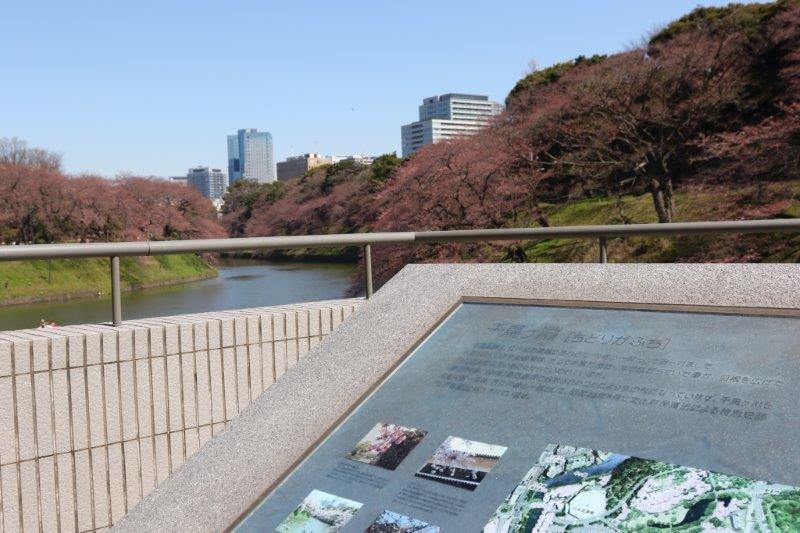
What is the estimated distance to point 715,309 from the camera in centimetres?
256

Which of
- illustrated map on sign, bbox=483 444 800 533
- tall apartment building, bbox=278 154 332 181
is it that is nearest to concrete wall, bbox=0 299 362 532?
illustrated map on sign, bbox=483 444 800 533

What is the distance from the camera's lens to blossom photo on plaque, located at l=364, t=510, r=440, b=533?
2127 mm

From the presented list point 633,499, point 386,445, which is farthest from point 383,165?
point 633,499

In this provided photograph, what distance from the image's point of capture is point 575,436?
224cm

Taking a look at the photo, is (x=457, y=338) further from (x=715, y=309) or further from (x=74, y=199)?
(x=74, y=199)

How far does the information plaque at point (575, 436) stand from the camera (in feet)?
6.34

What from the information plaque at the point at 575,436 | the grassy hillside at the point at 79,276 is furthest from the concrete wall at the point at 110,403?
the grassy hillside at the point at 79,276

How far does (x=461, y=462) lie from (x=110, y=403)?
1.68 metres

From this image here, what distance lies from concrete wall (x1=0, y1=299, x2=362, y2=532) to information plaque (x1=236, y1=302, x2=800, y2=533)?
3.33 feet

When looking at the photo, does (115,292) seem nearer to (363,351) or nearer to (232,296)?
(363,351)

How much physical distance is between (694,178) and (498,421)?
19.1 m

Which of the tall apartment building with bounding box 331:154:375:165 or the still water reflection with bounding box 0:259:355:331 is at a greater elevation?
the tall apartment building with bounding box 331:154:375:165

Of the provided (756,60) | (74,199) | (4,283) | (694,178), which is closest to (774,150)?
(694,178)

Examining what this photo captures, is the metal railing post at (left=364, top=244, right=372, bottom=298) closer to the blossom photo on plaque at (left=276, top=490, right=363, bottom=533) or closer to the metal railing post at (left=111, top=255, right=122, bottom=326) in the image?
the metal railing post at (left=111, top=255, right=122, bottom=326)
